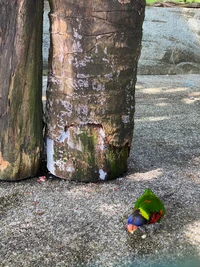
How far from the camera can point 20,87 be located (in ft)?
8.21

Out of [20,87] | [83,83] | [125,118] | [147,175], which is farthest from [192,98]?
[20,87]

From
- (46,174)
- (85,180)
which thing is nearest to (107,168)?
(85,180)

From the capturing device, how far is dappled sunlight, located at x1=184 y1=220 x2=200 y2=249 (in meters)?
2.06

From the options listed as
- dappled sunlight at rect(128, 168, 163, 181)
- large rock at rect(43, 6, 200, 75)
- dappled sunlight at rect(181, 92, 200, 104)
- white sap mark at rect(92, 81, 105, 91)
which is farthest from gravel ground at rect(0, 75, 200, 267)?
large rock at rect(43, 6, 200, 75)

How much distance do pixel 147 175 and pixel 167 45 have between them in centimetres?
Answer: 501

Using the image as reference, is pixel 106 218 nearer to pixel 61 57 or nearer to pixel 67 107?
pixel 67 107

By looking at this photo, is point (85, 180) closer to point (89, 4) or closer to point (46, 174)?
point (46, 174)

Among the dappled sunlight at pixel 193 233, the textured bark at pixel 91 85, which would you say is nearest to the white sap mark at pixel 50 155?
the textured bark at pixel 91 85

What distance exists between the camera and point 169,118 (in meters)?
4.50

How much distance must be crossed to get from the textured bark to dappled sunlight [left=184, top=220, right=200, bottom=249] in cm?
71

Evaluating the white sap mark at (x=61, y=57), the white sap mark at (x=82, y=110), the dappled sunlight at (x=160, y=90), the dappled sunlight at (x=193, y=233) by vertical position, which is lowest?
the dappled sunlight at (x=160, y=90)

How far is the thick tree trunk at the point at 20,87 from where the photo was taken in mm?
2412

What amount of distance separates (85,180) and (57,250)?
2.50 ft

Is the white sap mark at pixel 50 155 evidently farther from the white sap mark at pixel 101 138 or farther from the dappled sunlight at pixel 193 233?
the dappled sunlight at pixel 193 233
